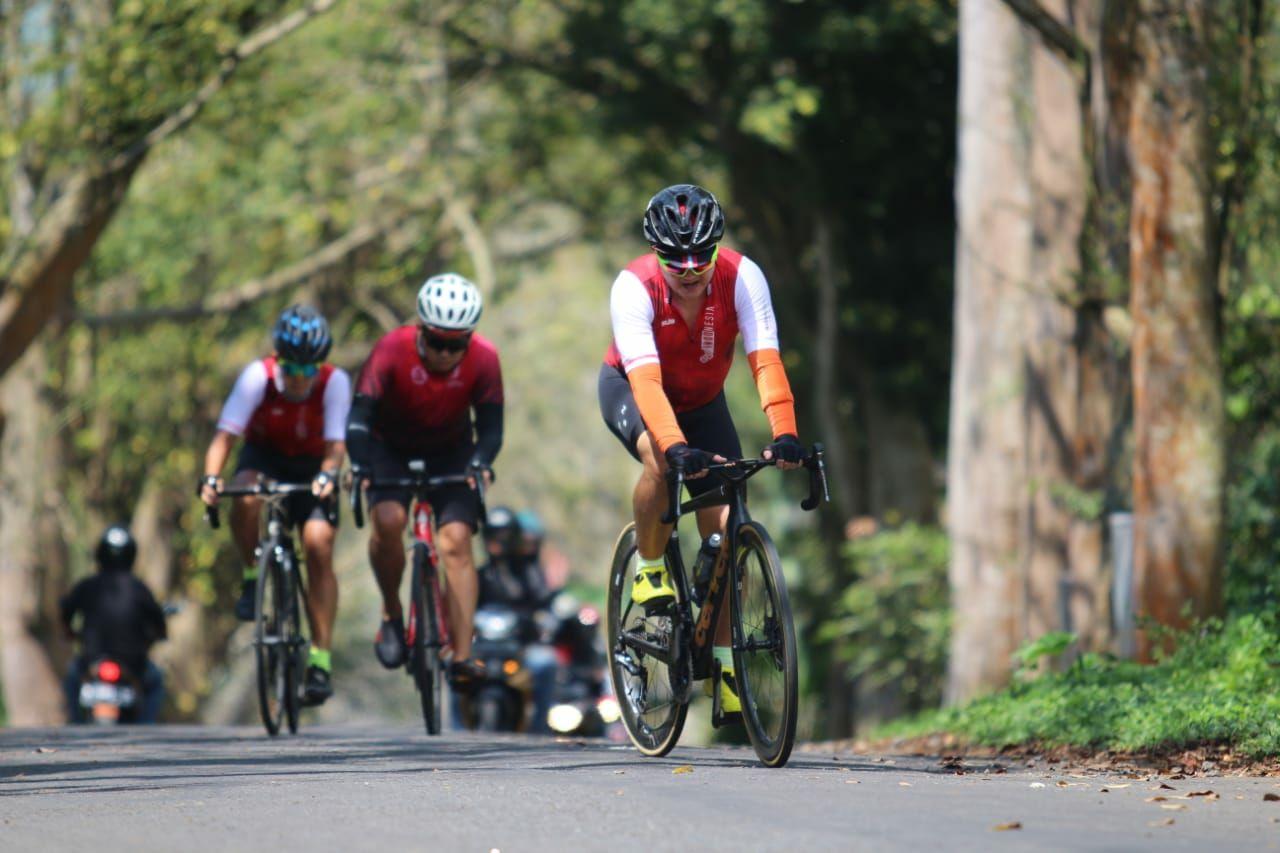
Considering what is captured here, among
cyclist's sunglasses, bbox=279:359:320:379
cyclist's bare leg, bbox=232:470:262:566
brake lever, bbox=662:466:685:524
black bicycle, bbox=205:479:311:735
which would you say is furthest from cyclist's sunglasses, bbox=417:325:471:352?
brake lever, bbox=662:466:685:524

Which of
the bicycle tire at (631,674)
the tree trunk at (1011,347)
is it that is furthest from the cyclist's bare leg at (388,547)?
the tree trunk at (1011,347)

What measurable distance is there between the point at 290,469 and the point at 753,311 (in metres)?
4.69

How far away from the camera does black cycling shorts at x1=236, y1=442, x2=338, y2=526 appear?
496 inches

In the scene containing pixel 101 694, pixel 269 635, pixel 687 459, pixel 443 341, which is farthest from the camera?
pixel 101 694

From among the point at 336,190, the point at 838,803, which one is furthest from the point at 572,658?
the point at 838,803

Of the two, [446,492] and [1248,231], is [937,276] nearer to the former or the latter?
[1248,231]

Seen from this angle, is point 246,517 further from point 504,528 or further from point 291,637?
point 504,528

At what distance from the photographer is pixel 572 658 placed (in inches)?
776

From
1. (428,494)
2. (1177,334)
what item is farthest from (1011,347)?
(428,494)

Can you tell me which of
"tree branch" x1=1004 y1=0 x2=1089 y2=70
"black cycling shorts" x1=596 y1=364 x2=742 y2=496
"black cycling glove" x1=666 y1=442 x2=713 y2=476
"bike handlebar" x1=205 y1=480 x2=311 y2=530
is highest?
"tree branch" x1=1004 y1=0 x2=1089 y2=70

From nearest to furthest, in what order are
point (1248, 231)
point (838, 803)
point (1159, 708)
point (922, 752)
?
point (838, 803), point (1159, 708), point (922, 752), point (1248, 231)

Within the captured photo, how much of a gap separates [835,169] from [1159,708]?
1360 cm

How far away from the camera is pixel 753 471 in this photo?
27.6 feet

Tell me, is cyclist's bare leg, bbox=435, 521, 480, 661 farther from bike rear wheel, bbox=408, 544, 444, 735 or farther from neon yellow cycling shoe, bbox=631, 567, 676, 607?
neon yellow cycling shoe, bbox=631, 567, 676, 607
